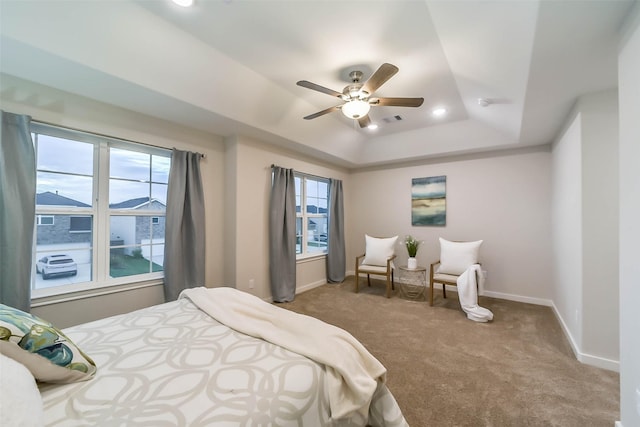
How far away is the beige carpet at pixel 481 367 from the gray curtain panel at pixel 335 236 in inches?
48.5

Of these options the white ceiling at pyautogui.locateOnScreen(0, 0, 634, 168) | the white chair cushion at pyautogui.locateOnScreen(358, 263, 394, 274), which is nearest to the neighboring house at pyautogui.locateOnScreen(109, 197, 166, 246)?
the white ceiling at pyautogui.locateOnScreen(0, 0, 634, 168)

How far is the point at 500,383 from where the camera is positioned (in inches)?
73.9

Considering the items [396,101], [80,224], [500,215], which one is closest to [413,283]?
[500,215]

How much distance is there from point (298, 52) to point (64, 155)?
7.47ft

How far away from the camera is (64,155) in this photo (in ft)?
7.52

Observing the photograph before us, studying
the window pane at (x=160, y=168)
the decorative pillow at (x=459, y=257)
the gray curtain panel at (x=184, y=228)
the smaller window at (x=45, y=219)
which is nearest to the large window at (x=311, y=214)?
the gray curtain panel at (x=184, y=228)

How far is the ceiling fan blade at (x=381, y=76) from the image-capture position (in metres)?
1.80

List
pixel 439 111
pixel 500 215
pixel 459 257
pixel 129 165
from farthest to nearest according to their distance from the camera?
pixel 500 215 → pixel 459 257 → pixel 439 111 → pixel 129 165

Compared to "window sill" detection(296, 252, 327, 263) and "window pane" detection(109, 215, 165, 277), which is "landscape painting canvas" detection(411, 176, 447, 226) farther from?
"window pane" detection(109, 215, 165, 277)

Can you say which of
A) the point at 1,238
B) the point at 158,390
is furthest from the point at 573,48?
the point at 1,238

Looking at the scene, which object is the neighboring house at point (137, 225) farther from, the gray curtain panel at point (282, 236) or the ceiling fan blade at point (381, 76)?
the ceiling fan blade at point (381, 76)

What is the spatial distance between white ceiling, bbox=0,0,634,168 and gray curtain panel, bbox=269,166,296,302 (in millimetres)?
962

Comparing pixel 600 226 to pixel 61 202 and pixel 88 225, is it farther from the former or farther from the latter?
pixel 61 202

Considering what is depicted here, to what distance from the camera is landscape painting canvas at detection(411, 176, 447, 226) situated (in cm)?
432
